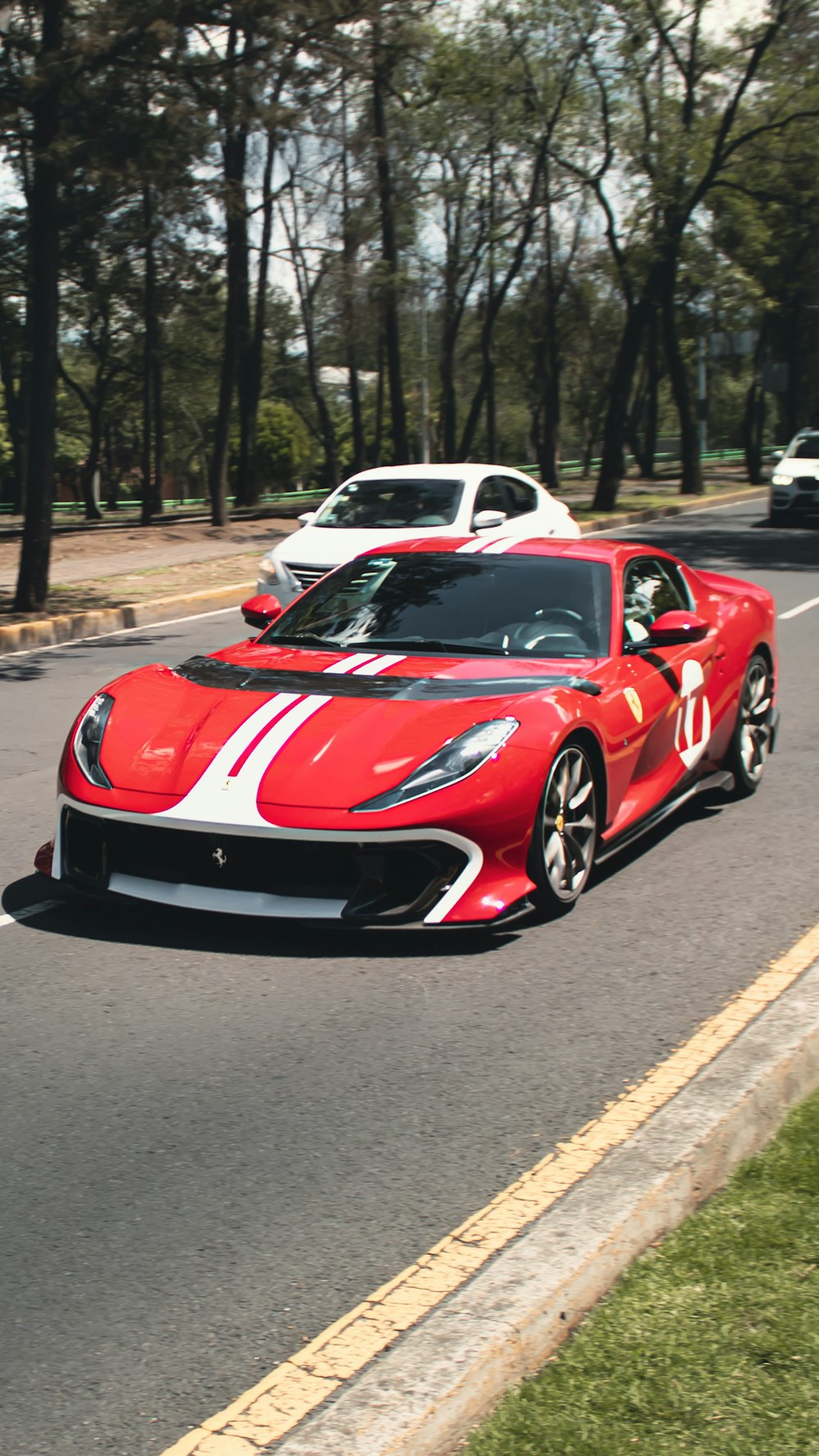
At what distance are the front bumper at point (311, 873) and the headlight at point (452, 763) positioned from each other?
0.13 m

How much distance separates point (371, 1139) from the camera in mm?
4172

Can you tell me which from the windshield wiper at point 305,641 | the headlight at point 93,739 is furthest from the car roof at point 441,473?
the headlight at point 93,739

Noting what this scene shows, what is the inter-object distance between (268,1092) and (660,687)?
10.3 ft

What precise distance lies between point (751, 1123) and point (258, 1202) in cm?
119

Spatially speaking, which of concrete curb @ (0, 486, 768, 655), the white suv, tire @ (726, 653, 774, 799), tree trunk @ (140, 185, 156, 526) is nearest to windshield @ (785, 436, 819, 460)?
the white suv

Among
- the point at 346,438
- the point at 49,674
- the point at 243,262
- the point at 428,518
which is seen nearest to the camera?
the point at 49,674

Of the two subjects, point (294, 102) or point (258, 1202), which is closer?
point (258, 1202)

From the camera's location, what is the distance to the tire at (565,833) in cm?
582

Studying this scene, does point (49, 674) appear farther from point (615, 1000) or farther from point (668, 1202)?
point (668, 1202)

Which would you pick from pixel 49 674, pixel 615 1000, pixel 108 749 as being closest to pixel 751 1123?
pixel 615 1000

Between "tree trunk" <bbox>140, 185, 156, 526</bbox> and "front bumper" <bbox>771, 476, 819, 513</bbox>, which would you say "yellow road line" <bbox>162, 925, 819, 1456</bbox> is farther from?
"tree trunk" <bbox>140, 185, 156, 526</bbox>

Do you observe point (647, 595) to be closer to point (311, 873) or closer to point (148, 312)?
point (311, 873)

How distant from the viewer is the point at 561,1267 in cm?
320

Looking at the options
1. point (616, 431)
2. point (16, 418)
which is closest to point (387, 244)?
point (616, 431)
